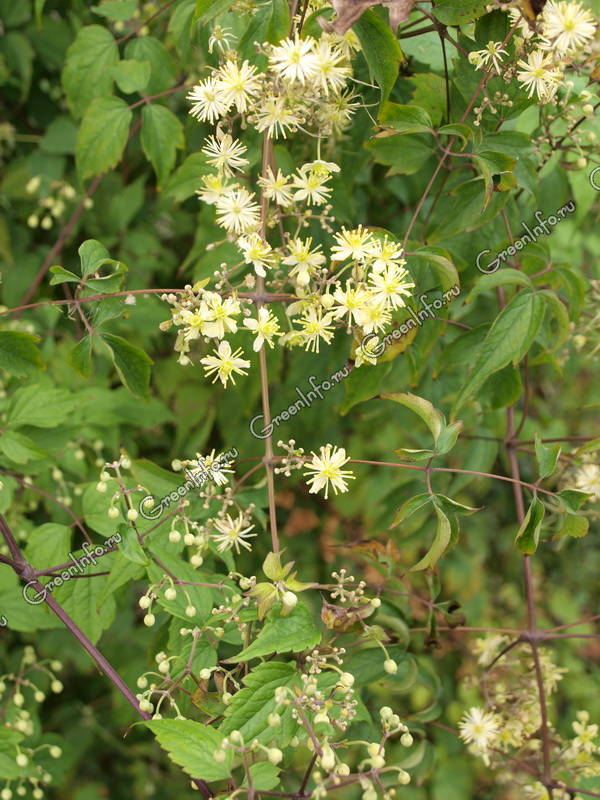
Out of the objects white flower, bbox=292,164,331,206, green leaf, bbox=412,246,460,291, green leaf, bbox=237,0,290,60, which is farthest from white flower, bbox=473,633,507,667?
green leaf, bbox=237,0,290,60

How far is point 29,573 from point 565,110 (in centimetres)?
123

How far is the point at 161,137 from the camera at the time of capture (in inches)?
64.9

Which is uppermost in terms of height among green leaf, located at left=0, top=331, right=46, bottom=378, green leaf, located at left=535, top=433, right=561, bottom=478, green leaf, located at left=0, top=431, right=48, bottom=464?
green leaf, located at left=0, top=331, right=46, bottom=378

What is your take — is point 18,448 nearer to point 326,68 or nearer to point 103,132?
point 103,132

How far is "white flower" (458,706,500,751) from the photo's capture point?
1448 millimetres

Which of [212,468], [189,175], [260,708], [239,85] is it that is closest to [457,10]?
[239,85]

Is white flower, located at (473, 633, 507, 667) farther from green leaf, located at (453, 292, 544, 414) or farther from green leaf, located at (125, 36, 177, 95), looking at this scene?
green leaf, located at (125, 36, 177, 95)

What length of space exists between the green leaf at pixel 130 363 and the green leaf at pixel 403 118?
56 centimetres

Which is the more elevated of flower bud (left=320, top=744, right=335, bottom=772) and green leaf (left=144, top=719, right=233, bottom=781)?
green leaf (left=144, top=719, right=233, bottom=781)

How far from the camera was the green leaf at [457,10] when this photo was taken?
1176 millimetres

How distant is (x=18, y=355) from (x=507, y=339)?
2.80 feet

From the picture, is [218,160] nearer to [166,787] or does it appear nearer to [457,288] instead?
[457,288]

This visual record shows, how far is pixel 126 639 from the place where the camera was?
2.28m

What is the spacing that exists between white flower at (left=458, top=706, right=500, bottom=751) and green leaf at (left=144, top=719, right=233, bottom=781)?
2.03 feet
